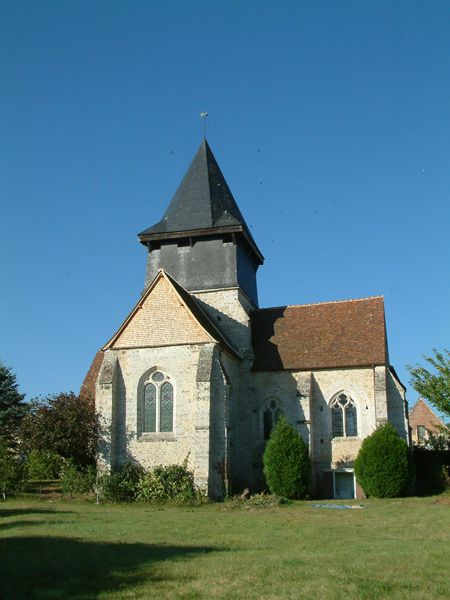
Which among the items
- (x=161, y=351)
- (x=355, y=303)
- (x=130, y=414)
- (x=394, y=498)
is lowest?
(x=394, y=498)

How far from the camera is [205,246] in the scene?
31328mm

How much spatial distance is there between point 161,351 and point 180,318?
5.05ft

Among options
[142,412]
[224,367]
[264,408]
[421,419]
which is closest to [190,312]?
[224,367]

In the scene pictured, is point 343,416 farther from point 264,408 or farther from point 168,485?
point 168,485

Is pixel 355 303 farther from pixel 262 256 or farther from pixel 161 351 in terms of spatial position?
pixel 161 351

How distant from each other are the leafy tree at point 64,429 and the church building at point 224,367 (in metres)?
0.63

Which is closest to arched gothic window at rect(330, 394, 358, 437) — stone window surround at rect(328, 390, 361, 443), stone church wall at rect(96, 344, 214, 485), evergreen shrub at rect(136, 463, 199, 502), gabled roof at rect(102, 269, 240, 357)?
stone window surround at rect(328, 390, 361, 443)

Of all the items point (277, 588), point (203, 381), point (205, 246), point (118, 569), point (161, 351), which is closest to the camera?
point (277, 588)

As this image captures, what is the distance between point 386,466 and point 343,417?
350cm

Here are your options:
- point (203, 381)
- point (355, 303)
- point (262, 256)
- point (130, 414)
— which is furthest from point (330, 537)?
point (262, 256)

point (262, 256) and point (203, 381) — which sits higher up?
point (262, 256)

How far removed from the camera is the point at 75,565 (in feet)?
34.4

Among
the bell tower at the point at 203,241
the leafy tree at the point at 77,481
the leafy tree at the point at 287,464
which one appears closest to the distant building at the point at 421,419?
the bell tower at the point at 203,241

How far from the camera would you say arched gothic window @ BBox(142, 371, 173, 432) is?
84.9ft
